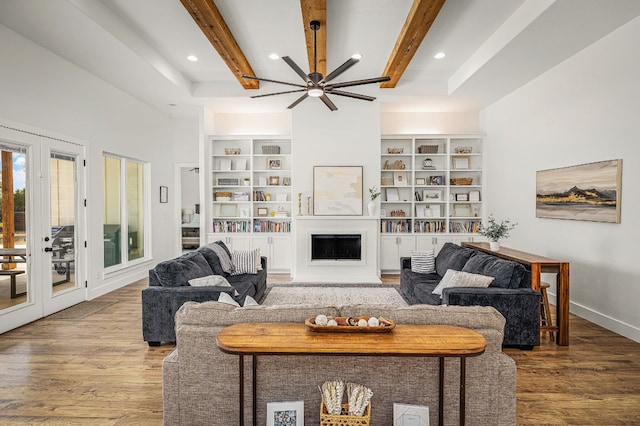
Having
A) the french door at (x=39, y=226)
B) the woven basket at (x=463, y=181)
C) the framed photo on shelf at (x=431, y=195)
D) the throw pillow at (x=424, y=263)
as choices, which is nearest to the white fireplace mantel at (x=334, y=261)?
the throw pillow at (x=424, y=263)

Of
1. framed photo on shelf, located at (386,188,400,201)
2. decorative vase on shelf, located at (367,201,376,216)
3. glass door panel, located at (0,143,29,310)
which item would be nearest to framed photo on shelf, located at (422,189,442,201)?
framed photo on shelf, located at (386,188,400,201)

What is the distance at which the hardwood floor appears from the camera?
7.99 ft

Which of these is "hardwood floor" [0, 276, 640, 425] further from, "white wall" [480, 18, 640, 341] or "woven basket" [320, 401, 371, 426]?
"woven basket" [320, 401, 371, 426]

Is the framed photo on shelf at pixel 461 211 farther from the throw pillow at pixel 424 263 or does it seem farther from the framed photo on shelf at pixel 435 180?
the throw pillow at pixel 424 263

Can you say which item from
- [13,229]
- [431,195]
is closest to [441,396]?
[13,229]

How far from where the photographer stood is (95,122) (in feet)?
17.7

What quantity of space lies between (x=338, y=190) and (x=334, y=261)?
132 centimetres

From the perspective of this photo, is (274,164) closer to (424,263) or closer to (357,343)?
(424,263)

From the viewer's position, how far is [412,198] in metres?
7.27

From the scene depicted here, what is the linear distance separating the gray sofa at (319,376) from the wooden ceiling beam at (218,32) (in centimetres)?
302

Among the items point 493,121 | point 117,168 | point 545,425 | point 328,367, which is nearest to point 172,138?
point 117,168

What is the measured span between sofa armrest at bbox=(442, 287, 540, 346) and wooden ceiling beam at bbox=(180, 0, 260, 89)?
367 centimetres

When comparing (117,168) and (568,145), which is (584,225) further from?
(117,168)

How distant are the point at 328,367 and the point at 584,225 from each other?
4108mm
